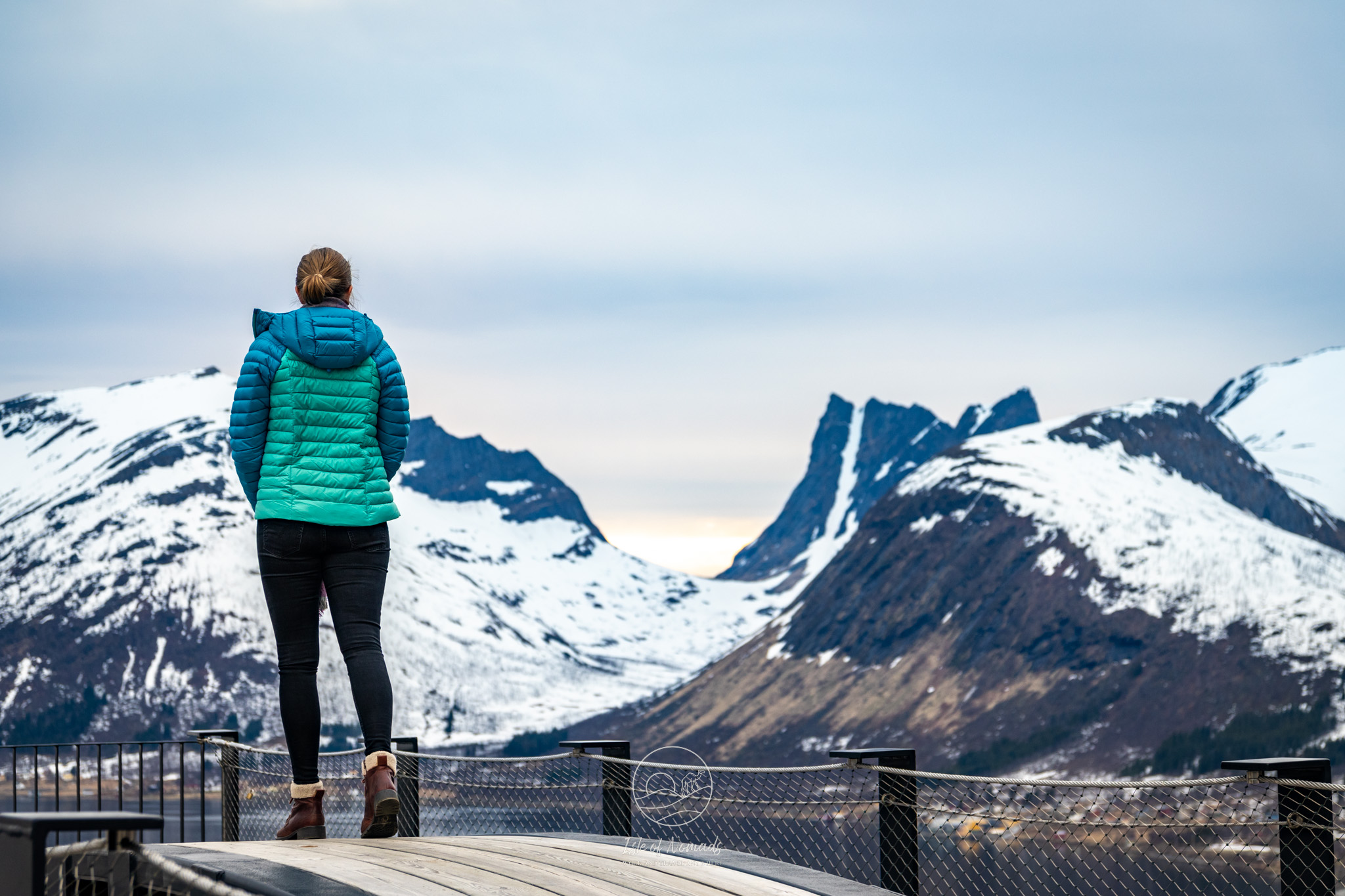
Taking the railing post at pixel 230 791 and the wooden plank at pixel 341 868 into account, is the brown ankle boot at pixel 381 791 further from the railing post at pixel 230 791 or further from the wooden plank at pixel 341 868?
Result: the railing post at pixel 230 791

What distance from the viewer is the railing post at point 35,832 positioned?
143 inches

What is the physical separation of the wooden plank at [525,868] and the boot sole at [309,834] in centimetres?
39

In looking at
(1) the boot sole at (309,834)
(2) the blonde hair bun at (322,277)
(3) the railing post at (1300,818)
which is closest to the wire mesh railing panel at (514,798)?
(1) the boot sole at (309,834)

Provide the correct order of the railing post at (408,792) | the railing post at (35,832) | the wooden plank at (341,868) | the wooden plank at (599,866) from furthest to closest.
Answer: the railing post at (408,792)
the wooden plank at (599,866)
the wooden plank at (341,868)
the railing post at (35,832)

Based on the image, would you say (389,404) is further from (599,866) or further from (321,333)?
(599,866)

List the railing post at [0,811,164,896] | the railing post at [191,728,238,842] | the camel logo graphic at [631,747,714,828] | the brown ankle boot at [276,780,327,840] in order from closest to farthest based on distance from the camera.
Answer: the railing post at [0,811,164,896]
the brown ankle boot at [276,780,327,840]
the camel logo graphic at [631,747,714,828]
the railing post at [191,728,238,842]

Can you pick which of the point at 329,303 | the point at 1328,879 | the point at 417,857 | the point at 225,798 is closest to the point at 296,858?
the point at 417,857

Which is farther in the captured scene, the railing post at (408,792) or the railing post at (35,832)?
the railing post at (408,792)

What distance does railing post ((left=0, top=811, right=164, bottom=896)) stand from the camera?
11.9ft

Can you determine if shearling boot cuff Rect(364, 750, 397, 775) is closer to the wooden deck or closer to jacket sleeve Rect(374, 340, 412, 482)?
the wooden deck

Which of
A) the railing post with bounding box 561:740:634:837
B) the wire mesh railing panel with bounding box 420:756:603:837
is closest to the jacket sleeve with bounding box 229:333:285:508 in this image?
the wire mesh railing panel with bounding box 420:756:603:837

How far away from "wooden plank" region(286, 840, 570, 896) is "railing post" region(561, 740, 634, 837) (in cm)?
211

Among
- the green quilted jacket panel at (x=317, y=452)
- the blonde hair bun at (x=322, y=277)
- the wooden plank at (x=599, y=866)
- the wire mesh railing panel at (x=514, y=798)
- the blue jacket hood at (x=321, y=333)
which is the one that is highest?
the blonde hair bun at (x=322, y=277)

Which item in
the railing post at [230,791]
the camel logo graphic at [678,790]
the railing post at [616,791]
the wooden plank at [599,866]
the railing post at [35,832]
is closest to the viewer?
the railing post at [35,832]
